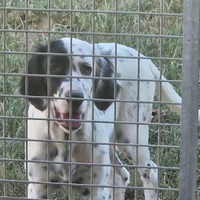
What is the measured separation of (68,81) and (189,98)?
2.50ft

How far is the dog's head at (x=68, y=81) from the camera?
3.06 meters

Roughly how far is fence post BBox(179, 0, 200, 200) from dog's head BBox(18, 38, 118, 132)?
22.2 inches

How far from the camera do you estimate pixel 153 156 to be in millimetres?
4801

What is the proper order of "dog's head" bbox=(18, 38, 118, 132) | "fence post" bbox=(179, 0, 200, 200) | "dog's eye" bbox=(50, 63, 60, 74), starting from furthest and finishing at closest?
1. "dog's eye" bbox=(50, 63, 60, 74)
2. "dog's head" bbox=(18, 38, 118, 132)
3. "fence post" bbox=(179, 0, 200, 200)

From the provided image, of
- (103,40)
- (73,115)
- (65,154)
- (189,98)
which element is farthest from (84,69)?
(103,40)

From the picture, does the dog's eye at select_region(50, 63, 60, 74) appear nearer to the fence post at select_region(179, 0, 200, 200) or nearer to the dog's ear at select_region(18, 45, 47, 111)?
the dog's ear at select_region(18, 45, 47, 111)

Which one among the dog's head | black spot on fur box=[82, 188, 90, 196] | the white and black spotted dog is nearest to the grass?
black spot on fur box=[82, 188, 90, 196]

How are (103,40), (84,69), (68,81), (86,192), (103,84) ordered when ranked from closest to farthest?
(68,81) < (84,69) < (103,84) < (86,192) < (103,40)

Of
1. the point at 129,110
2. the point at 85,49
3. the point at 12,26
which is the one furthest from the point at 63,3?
the point at 85,49

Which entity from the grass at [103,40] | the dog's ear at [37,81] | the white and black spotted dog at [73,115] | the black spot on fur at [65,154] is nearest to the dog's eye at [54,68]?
the white and black spotted dog at [73,115]

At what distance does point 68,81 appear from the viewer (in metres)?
3.11

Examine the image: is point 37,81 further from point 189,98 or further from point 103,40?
point 103,40

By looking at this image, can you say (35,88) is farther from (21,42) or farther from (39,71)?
(21,42)

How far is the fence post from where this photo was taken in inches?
102
